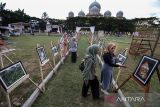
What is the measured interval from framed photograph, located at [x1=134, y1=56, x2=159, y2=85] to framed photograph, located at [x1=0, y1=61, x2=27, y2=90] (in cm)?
326

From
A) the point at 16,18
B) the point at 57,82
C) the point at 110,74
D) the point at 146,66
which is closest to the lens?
the point at 146,66

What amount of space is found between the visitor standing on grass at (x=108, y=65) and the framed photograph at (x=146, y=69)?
2.33 ft

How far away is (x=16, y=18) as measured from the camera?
2798 inches

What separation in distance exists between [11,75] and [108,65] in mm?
2813

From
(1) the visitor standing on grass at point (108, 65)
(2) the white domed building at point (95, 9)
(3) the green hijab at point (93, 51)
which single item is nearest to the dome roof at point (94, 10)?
(2) the white domed building at point (95, 9)

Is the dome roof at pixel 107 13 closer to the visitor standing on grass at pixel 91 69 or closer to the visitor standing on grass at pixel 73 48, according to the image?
the visitor standing on grass at pixel 73 48

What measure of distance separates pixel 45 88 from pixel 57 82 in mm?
829

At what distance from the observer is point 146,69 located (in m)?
4.12

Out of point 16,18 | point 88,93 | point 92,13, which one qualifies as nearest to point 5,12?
point 16,18

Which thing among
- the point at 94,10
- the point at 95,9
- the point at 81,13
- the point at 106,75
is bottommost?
the point at 106,75

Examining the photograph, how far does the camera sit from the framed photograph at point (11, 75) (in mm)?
4010

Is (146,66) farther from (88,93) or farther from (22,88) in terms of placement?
(22,88)

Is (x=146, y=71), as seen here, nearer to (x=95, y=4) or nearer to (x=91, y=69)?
(x=91, y=69)

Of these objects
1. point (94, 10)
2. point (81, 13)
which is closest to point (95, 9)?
point (94, 10)
